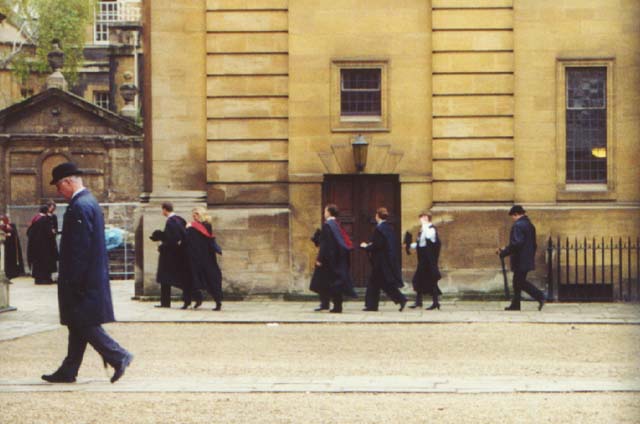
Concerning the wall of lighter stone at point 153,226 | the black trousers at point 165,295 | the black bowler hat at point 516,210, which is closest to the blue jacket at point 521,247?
the black bowler hat at point 516,210

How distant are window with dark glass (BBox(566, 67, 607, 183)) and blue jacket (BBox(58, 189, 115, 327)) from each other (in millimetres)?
13279

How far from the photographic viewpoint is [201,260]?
21672mm

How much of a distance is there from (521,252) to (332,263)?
2.79m

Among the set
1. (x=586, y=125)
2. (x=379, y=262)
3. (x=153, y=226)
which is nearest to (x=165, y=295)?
(x=153, y=226)

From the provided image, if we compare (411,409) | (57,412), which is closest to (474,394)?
(411,409)

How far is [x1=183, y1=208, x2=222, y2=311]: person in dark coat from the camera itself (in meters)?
21.6

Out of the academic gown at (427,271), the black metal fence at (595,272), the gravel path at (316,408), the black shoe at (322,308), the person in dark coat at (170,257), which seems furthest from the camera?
the black metal fence at (595,272)

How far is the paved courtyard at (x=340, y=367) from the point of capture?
1047 cm

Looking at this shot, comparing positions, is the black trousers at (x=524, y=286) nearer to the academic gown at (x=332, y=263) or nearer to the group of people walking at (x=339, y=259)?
the group of people walking at (x=339, y=259)

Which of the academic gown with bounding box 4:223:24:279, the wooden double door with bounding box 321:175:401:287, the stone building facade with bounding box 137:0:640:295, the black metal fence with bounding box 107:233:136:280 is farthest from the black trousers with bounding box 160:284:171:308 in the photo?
the black metal fence with bounding box 107:233:136:280

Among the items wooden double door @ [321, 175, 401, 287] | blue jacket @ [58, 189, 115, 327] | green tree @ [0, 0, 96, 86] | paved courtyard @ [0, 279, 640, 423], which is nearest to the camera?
paved courtyard @ [0, 279, 640, 423]

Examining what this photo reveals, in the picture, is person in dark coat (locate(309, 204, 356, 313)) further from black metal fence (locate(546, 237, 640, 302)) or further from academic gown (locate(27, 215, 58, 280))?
academic gown (locate(27, 215, 58, 280))

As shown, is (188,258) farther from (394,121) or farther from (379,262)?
(394,121)

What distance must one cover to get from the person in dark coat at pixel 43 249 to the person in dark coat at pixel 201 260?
9.56 metres
